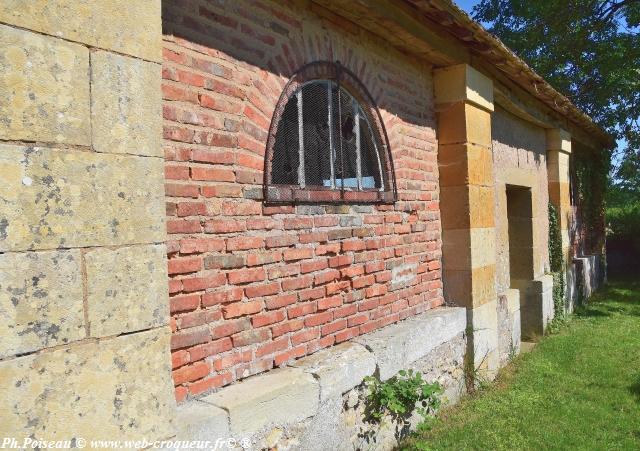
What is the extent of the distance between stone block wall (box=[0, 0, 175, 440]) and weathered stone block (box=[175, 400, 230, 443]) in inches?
8.9

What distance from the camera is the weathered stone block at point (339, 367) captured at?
9.91ft

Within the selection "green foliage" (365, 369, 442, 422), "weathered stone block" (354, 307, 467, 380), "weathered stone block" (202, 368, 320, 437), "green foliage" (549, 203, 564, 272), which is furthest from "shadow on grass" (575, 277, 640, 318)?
"weathered stone block" (202, 368, 320, 437)

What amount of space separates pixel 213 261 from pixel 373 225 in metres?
1.61

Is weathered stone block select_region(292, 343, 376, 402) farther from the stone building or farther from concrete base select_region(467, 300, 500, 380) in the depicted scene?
concrete base select_region(467, 300, 500, 380)

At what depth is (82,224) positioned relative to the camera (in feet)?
5.82

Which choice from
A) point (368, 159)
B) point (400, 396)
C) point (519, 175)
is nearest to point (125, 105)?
point (368, 159)

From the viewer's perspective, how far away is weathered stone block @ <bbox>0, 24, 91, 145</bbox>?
1604 millimetres

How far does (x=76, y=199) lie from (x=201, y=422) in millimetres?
1150

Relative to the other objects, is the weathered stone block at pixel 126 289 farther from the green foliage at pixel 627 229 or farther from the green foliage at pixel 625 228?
the green foliage at pixel 627 229

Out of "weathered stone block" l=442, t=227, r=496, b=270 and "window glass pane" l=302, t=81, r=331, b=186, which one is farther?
"weathered stone block" l=442, t=227, r=496, b=270

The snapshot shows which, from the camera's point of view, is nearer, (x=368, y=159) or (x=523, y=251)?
(x=368, y=159)

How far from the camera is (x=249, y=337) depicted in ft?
9.37

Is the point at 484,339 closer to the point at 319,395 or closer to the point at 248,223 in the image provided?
the point at 319,395

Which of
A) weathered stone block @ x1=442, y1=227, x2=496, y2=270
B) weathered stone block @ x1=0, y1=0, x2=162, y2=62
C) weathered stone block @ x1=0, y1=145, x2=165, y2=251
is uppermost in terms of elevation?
weathered stone block @ x1=0, y1=0, x2=162, y2=62
